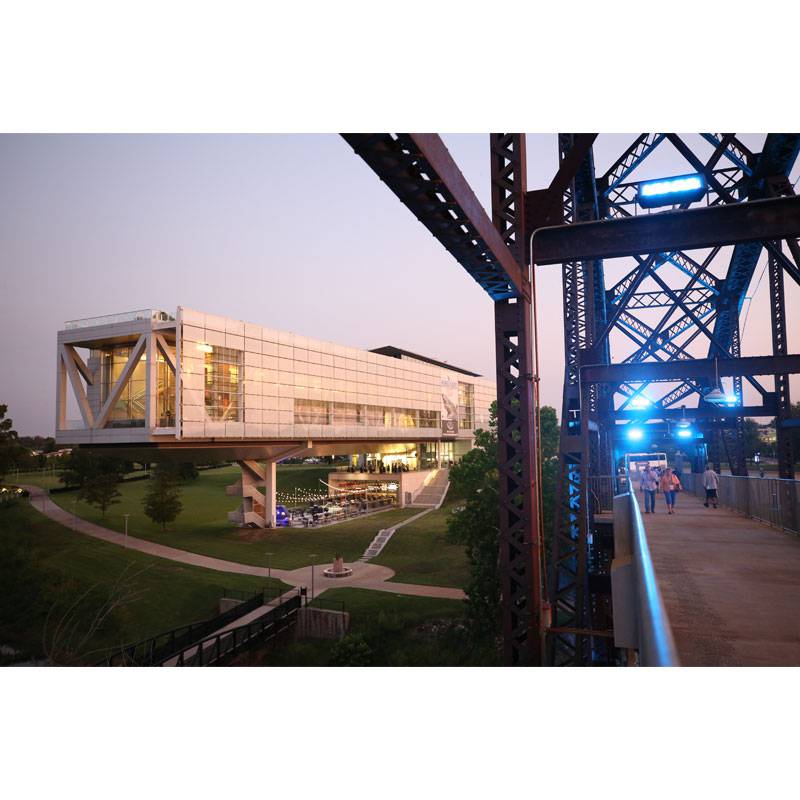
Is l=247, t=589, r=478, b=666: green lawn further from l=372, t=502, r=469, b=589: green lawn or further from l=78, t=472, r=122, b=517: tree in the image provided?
l=78, t=472, r=122, b=517: tree

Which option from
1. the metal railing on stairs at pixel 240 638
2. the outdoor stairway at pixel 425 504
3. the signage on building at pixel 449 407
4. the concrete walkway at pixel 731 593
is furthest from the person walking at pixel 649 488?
the signage on building at pixel 449 407

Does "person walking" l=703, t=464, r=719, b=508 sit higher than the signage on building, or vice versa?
the signage on building

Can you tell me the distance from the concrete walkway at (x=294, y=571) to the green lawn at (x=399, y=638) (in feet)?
5.53

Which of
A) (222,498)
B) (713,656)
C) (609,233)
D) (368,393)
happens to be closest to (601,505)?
(609,233)

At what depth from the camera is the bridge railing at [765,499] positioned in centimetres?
1094

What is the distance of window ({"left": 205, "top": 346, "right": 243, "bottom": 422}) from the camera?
120 feet

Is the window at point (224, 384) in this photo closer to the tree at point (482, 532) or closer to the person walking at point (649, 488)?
the tree at point (482, 532)

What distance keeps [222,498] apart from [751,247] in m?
54.5

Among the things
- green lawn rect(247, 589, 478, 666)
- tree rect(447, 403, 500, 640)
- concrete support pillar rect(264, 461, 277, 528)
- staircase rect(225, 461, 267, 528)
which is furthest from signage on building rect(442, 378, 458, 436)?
green lawn rect(247, 589, 478, 666)

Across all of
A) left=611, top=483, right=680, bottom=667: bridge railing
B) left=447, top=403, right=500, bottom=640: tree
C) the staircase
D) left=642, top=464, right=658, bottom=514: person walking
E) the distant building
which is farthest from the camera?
the distant building

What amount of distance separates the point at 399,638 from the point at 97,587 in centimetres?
1665

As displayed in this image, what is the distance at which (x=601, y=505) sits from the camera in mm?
15531

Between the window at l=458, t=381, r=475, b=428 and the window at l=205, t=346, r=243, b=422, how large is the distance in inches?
1400
